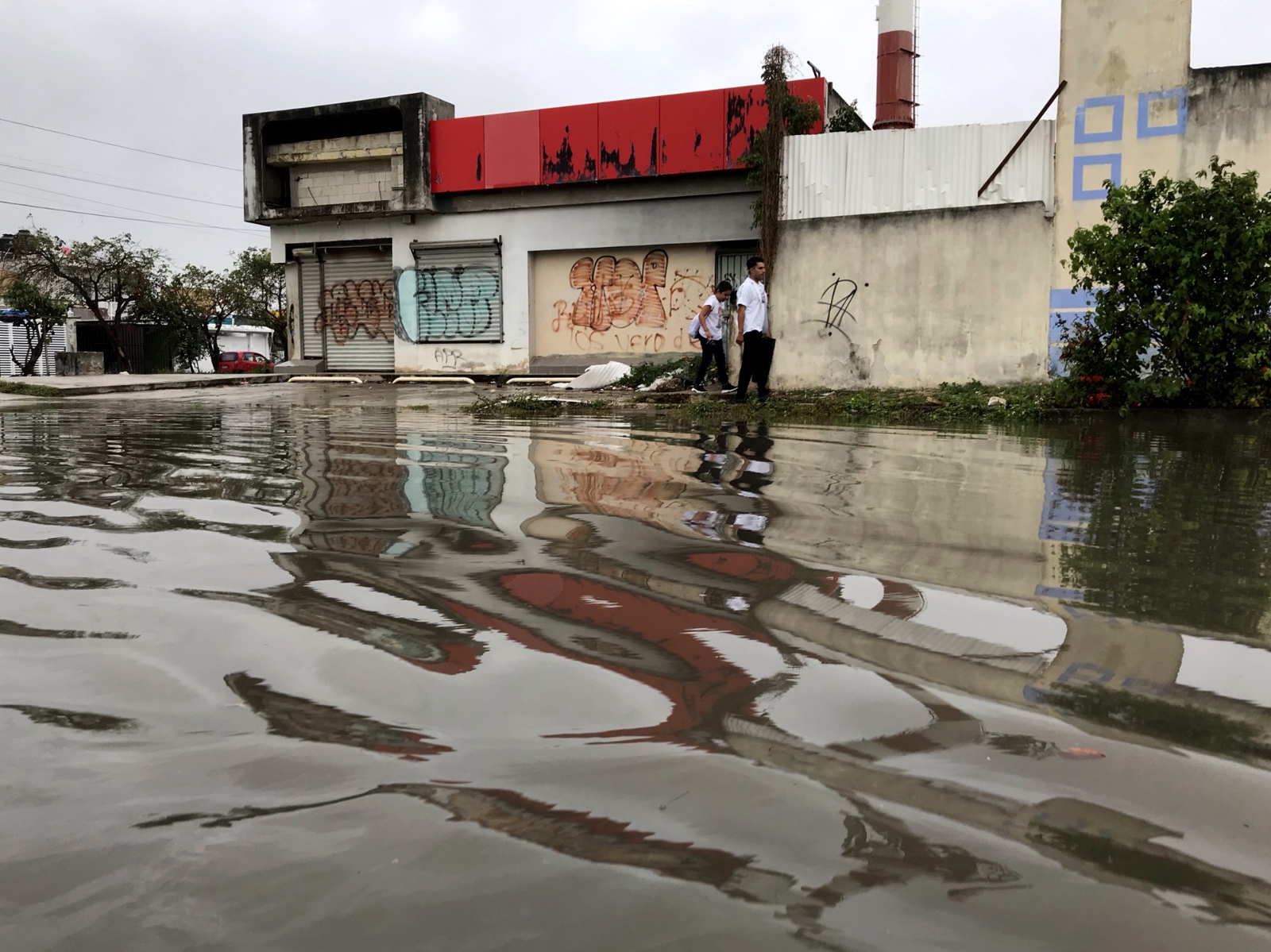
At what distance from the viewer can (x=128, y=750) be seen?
2.13 meters

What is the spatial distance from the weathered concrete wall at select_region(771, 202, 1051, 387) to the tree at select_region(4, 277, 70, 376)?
3514 centimetres

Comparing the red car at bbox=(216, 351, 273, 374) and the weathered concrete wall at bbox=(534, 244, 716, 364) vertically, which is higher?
the weathered concrete wall at bbox=(534, 244, 716, 364)

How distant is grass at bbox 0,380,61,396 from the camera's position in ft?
58.9

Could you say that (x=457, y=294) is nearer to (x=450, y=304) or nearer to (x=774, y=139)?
(x=450, y=304)

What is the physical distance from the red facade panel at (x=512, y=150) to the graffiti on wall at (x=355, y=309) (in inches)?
166

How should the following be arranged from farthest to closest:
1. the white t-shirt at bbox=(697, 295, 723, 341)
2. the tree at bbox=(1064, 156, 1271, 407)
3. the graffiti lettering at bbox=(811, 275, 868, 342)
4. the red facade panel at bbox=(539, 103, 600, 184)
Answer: the red facade panel at bbox=(539, 103, 600, 184) → the white t-shirt at bbox=(697, 295, 723, 341) → the graffiti lettering at bbox=(811, 275, 868, 342) → the tree at bbox=(1064, 156, 1271, 407)

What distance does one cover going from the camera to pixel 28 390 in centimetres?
1831

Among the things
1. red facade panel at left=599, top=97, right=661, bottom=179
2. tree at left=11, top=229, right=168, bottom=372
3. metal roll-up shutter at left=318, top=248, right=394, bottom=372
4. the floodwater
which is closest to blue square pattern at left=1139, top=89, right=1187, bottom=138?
red facade panel at left=599, top=97, right=661, bottom=179

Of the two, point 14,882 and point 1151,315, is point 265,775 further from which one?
point 1151,315

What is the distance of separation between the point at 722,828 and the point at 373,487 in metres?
4.38

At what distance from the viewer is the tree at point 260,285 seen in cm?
5047

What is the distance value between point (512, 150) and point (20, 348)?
36.4 m

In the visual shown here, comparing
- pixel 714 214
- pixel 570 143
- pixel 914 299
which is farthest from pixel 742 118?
pixel 914 299

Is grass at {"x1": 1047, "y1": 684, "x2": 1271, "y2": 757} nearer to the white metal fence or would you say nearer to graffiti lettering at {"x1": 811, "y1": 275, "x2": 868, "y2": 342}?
graffiti lettering at {"x1": 811, "y1": 275, "x2": 868, "y2": 342}
